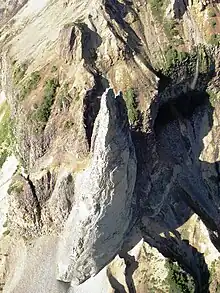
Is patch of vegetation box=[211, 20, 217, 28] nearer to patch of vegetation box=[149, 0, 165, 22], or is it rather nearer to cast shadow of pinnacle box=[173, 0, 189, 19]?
cast shadow of pinnacle box=[173, 0, 189, 19]

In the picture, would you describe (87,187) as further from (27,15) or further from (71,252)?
(27,15)

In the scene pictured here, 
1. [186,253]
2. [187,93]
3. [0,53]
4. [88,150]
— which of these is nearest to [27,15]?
[0,53]

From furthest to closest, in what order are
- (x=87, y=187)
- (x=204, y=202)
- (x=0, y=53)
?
(x=0, y=53) < (x=204, y=202) < (x=87, y=187)

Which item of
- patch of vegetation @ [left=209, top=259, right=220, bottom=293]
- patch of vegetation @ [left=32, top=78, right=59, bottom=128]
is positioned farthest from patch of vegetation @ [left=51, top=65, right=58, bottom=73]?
patch of vegetation @ [left=209, top=259, right=220, bottom=293]

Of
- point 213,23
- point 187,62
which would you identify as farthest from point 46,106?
point 213,23

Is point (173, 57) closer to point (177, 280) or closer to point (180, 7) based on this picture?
point (180, 7)
